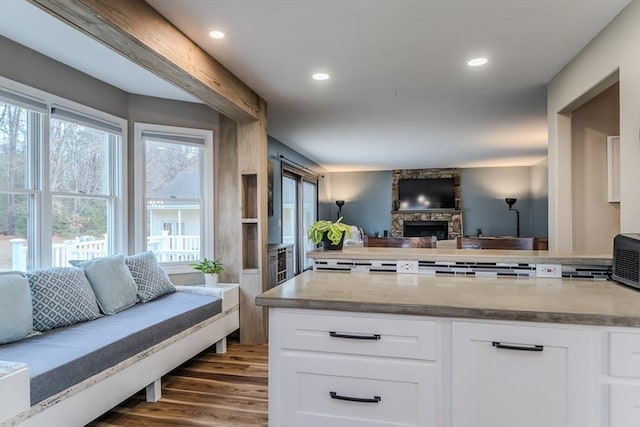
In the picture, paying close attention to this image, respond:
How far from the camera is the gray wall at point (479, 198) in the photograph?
8664 mm

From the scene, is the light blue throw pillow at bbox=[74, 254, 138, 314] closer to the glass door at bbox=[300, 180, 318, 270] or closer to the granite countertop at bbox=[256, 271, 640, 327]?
the granite countertop at bbox=[256, 271, 640, 327]

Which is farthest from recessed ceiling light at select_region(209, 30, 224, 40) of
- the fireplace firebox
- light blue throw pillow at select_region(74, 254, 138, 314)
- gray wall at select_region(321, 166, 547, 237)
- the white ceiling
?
the fireplace firebox

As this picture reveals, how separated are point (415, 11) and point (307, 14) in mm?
626

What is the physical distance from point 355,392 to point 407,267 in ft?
2.96

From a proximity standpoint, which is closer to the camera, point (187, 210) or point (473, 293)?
→ point (473, 293)

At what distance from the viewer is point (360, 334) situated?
4.81ft

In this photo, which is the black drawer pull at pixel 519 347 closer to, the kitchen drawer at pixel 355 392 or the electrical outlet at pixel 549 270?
the kitchen drawer at pixel 355 392

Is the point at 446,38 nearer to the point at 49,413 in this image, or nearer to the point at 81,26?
the point at 81,26

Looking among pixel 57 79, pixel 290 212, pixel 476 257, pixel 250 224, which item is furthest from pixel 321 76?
pixel 290 212

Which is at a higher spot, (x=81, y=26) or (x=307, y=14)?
(x=307, y=14)

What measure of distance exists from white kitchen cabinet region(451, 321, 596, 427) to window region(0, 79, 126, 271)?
300 cm

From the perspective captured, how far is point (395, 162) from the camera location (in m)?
8.26

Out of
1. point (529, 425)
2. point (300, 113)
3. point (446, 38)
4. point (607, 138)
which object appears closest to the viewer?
point (529, 425)

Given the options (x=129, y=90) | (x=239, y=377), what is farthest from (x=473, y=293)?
(x=129, y=90)
